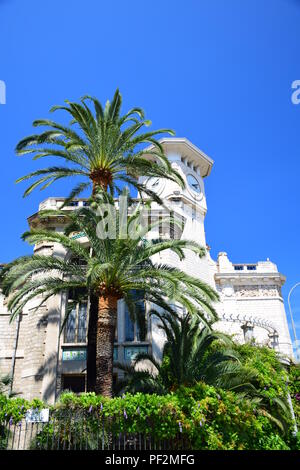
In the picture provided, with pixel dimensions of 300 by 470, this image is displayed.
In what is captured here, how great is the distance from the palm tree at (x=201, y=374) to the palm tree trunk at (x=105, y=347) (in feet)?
5.16

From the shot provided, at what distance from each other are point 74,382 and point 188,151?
63.3 feet

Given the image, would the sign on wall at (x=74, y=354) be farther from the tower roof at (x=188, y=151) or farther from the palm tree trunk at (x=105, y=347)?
the tower roof at (x=188, y=151)

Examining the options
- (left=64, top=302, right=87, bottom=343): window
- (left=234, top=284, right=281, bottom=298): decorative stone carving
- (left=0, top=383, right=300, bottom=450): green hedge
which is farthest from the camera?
(left=234, top=284, right=281, bottom=298): decorative stone carving

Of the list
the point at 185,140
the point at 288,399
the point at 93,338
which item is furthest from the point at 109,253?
the point at 185,140

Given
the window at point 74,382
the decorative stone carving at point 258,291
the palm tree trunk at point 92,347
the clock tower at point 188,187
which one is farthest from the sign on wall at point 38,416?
the decorative stone carving at point 258,291

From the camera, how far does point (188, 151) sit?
31.0 m

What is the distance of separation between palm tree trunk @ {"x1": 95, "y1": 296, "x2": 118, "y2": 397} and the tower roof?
1879cm

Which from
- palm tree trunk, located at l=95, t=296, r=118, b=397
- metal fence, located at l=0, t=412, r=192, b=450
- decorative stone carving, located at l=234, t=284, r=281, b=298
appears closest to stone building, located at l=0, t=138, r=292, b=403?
decorative stone carving, located at l=234, t=284, r=281, b=298

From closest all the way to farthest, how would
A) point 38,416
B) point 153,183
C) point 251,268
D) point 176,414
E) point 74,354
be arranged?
point 38,416, point 176,414, point 74,354, point 153,183, point 251,268

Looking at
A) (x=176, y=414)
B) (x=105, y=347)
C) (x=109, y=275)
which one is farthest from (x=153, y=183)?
(x=176, y=414)

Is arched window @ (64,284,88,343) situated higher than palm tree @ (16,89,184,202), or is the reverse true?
palm tree @ (16,89,184,202)

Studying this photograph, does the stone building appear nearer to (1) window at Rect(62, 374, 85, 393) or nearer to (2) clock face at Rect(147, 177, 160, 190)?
(1) window at Rect(62, 374, 85, 393)

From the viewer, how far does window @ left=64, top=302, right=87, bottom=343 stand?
61.5 feet

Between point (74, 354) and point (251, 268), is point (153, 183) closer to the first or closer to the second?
point (251, 268)
